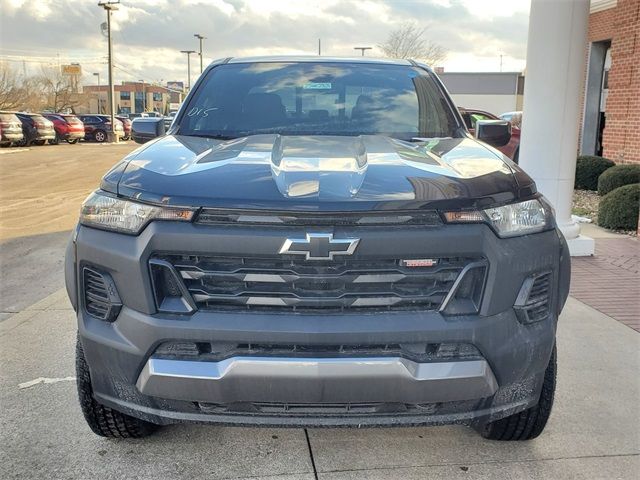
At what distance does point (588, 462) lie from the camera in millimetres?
2805

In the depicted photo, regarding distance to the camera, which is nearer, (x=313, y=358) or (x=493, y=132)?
(x=313, y=358)

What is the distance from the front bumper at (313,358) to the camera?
2154 mm

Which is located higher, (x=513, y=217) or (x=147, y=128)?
(x=147, y=128)

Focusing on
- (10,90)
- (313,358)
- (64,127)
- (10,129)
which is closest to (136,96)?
(10,90)

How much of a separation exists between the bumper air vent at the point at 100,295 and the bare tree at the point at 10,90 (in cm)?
5303

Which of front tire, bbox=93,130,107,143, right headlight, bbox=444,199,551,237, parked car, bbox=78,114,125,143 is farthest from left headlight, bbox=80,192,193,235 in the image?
front tire, bbox=93,130,107,143

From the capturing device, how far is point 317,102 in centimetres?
369

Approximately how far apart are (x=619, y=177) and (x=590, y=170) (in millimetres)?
1914

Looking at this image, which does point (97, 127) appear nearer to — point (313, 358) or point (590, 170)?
point (590, 170)

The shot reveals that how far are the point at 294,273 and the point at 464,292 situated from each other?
628 mm

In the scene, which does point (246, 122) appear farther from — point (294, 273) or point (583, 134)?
point (583, 134)

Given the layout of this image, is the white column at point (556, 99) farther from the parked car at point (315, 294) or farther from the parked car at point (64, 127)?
the parked car at point (64, 127)

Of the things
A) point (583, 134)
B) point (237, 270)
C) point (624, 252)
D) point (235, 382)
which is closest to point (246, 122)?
point (237, 270)

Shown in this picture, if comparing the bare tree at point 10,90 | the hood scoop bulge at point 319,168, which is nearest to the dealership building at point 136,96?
the bare tree at point 10,90
